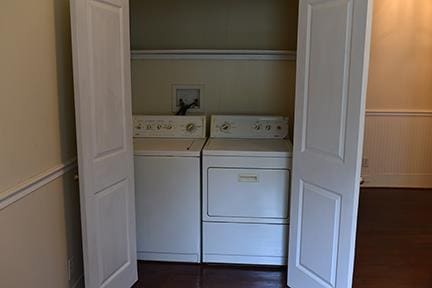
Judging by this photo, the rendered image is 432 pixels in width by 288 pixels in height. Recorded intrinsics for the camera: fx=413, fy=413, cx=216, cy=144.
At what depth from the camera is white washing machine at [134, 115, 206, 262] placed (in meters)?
2.76

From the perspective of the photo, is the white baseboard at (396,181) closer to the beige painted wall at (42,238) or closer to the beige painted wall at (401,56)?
the beige painted wall at (401,56)

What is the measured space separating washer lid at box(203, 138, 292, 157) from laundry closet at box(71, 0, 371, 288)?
0.5 inches

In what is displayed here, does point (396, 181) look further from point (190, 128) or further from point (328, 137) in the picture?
point (328, 137)

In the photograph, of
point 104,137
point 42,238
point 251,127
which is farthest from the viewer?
point 251,127

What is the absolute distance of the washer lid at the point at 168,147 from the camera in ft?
9.04

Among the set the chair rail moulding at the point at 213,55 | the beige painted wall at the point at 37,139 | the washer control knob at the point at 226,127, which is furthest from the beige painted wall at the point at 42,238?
the chair rail moulding at the point at 213,55

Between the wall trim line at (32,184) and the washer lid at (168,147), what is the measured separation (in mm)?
632

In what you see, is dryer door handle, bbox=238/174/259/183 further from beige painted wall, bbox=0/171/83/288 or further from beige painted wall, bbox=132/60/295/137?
beige painted wall, bbox=0/171/83/288

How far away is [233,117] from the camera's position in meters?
3.29

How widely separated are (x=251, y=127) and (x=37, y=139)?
1.79 m

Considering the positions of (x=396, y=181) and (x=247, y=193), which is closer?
(x=247, y=193)

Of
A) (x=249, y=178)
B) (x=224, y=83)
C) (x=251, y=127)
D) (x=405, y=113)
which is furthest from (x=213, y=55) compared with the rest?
(x=405, y=113)

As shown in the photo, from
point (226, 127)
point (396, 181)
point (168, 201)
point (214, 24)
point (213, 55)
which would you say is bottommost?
point (396, 181)

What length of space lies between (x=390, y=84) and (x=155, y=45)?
261 centimetres
